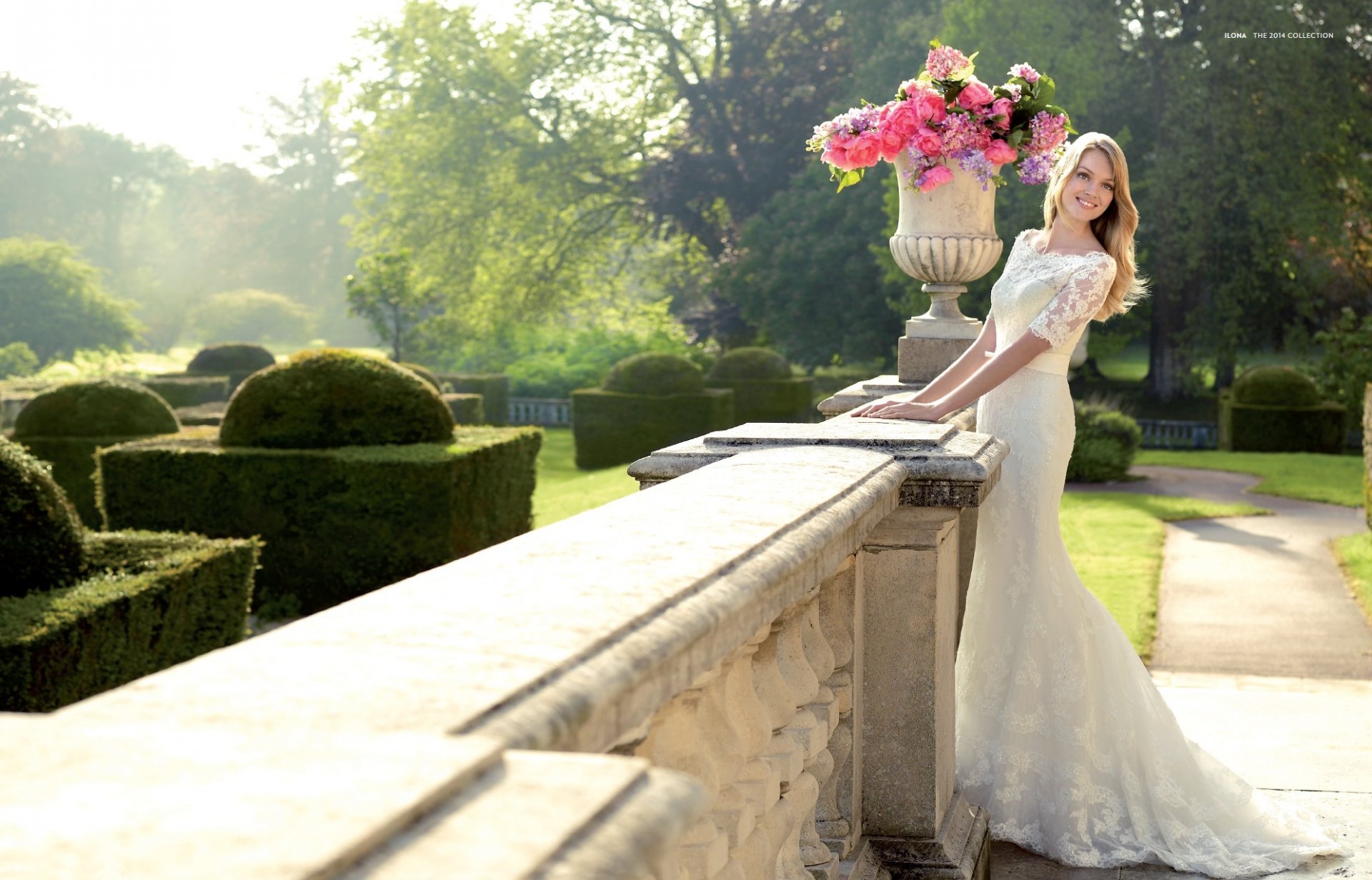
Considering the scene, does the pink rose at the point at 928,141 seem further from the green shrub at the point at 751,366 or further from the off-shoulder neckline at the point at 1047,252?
the green shrub at the point at 751,366

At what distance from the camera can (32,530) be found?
6.22 metres

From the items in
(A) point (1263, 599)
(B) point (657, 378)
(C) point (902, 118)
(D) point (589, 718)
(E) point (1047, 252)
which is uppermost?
(C) point (902, 118)

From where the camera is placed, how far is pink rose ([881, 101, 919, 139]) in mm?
5770

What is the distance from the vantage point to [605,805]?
1.12 metres

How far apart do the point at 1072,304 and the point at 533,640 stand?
3.07 meters

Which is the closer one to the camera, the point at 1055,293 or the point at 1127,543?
the point at 1055,293

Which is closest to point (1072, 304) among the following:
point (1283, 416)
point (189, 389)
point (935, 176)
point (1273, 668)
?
point (935, 176)

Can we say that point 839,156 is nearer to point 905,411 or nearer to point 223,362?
point 905,411

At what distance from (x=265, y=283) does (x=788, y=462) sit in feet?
224

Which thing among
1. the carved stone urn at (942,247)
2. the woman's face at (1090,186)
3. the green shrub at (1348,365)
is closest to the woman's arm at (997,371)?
the woman's face at (1090,186)

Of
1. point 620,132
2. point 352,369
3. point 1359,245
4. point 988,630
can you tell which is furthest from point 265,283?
point 988,630

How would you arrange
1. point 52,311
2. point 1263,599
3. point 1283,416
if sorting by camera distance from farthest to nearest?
point 52,311 < point 1283,416 < point 1263,599

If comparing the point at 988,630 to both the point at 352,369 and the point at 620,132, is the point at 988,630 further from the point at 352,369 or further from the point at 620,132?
the point at 620,132

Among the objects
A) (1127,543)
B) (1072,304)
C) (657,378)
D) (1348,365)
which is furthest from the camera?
(657,378)
